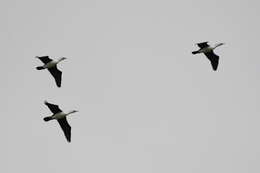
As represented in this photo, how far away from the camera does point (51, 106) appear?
182 feet

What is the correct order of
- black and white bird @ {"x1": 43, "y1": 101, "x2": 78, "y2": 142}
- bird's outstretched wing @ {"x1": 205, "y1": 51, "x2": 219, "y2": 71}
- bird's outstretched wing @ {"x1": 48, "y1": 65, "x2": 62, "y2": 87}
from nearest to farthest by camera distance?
black and white bird @ {"x1": 43, "y1": 101, "x2": 78, "y2": 142} < bird's outstretched wing @ {"x1": 48, "y1": 65, "x2": 62, "y2": 87} < bird's outstretched wing @ {"x1": 205, "y1": 51, "x2": 219, "y2": 71}

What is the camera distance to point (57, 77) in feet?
192

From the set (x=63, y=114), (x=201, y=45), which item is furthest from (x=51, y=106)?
(x=201, y=45)

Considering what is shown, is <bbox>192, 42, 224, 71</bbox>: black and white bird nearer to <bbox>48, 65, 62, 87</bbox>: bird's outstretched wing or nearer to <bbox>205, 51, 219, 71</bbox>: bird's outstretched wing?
<bbox>205, 51, 219, 71</bbox>: bird's outstretched wing

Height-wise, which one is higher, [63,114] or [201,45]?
[201,45]

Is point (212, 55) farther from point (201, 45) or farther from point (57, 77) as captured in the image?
point (57, 77)

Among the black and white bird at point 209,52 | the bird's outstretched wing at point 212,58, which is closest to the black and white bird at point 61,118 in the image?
the black and white bird at point 209,52

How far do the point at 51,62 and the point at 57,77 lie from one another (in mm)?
1403

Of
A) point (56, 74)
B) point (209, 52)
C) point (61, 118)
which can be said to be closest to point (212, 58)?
point (209, 52)

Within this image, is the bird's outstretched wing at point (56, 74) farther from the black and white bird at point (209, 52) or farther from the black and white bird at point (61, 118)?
the black and white bird at point (209, 52)

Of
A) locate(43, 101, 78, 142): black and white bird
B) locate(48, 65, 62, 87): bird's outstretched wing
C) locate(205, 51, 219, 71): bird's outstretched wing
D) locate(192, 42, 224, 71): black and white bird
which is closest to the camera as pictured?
locate(43, 101, 78, 142): black and white bird

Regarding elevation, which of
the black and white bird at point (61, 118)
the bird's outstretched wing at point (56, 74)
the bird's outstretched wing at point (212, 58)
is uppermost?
the bird's outstretched wing at point (212, 58)

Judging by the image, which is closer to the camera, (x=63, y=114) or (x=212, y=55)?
(x=63, y=114)

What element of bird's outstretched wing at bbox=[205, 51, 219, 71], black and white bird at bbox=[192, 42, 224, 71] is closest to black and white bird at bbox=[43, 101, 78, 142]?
black and white bird at bbox=[192, 42, 224, 71]
